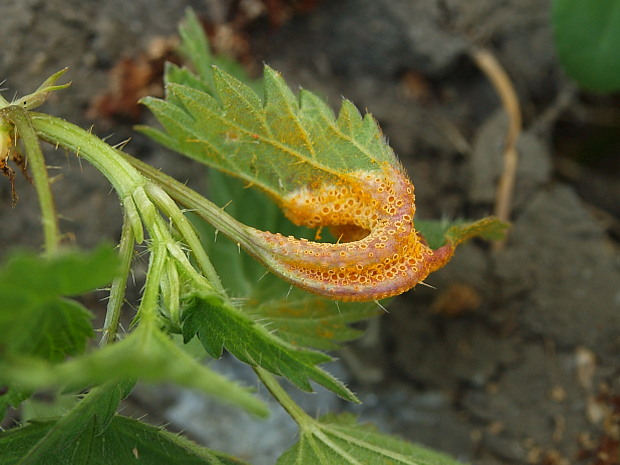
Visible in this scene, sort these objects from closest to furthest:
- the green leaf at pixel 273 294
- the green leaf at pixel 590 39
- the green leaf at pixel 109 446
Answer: the green leaf at pixel 109 446 → the green leaf at pixel 273 294 → the green leaf at pixel 590 39

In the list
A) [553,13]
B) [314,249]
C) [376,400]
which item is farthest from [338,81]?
[314,249]

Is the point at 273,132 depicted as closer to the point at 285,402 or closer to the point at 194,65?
the point at 194,65

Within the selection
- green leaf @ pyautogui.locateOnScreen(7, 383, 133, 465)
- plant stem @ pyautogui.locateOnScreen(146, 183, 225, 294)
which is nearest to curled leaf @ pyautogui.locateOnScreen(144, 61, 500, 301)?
plant stem @ pyautogui.locateOnScreen(146, 183, 225, 294)

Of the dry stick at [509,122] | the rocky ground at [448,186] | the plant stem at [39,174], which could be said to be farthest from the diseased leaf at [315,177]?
the dry stick at [509,122]

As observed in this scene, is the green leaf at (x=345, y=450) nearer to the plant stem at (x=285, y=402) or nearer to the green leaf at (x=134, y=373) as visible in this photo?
the plant stem at (x=285, y=402)

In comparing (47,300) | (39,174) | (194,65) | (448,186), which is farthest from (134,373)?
(448,186)

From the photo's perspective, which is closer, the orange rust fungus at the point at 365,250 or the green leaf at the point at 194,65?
the orange rust fungus at the point at 365,250
